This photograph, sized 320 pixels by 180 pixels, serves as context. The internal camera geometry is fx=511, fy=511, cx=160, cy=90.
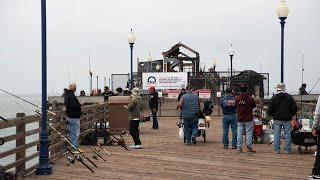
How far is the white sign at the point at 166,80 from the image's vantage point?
2927cm

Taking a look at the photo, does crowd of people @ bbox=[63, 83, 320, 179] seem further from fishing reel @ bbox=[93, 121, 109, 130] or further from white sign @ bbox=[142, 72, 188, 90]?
white sign @ bbox=[142, 72, 188, 90]

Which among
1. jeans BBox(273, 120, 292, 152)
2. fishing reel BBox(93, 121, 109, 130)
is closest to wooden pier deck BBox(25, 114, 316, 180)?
jeans BBox(273, 120, 292, 152)

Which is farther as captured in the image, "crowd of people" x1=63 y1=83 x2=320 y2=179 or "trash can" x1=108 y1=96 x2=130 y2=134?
"trash can" x1=108 y1=96 x2=130 y2=134

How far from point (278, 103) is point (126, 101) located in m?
6.40

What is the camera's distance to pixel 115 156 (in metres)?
12.2

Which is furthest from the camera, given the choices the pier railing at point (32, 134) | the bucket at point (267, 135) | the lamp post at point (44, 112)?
the bucket at point (267, 135)

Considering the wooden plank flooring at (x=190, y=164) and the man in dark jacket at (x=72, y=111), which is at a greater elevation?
the man in dark jacket at (x=72, y=111)

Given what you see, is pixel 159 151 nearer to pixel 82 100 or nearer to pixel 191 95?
pixel 191 95

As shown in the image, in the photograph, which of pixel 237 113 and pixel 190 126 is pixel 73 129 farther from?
pixel 237 113

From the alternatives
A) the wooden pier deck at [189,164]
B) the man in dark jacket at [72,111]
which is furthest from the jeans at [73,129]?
the wooden pier deck at [189,164]

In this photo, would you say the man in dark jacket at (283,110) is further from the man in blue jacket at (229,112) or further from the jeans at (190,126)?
the jeans at (190,126)

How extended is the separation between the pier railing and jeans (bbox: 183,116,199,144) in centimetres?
299

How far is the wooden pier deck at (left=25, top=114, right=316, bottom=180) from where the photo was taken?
9.37m

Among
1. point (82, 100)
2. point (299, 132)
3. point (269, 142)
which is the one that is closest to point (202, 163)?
point (299, 132)
